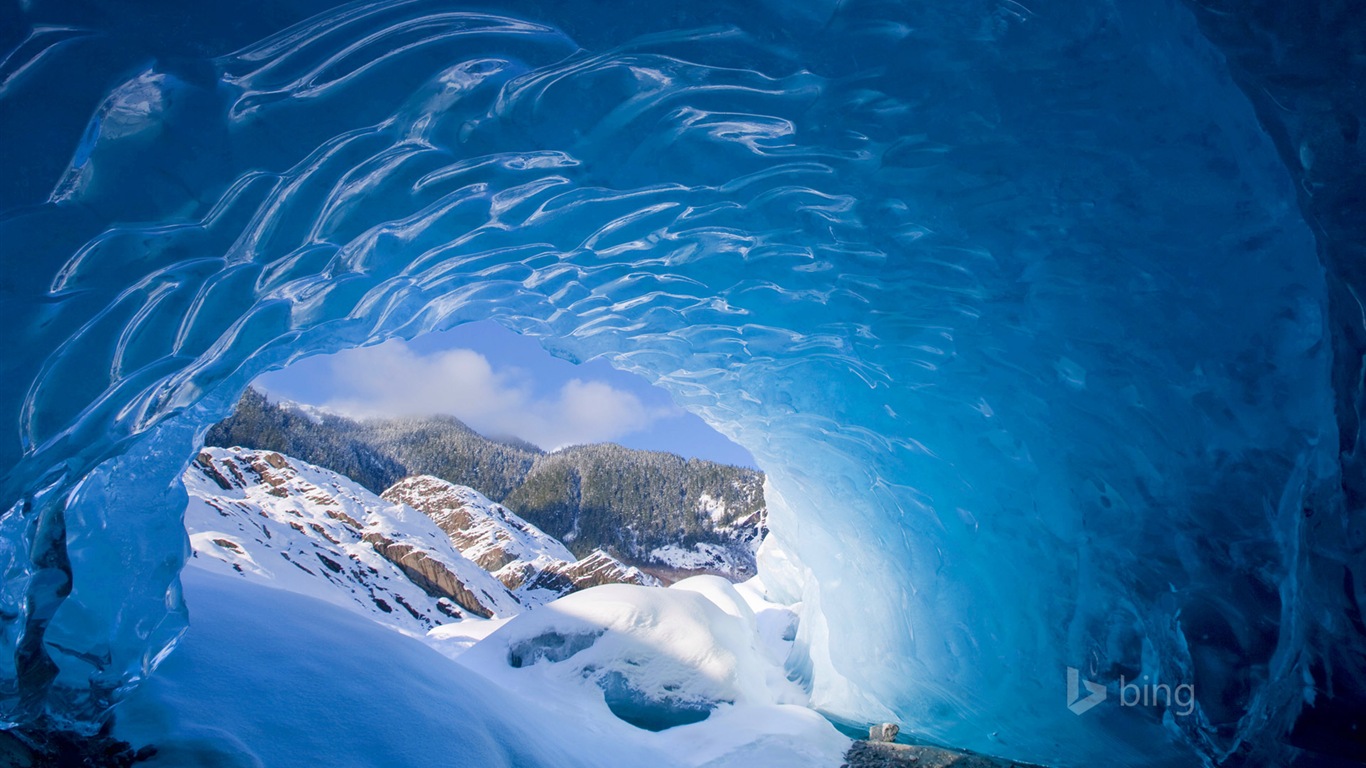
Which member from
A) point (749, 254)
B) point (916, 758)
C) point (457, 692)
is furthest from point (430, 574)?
point (749, 254)

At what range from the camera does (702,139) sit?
4.29 meters

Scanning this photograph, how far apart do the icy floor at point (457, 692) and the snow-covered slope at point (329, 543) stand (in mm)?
11315

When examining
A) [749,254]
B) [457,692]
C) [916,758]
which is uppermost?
[749,254]

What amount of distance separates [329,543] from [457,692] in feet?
82.0

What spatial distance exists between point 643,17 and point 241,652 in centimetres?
467

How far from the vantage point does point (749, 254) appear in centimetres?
548

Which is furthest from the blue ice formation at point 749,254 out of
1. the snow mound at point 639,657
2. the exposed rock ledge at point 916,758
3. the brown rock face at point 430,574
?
the brown rock face at point 430,574

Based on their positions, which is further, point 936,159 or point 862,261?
point 862,261

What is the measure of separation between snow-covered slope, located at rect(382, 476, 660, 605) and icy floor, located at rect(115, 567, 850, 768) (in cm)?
2223

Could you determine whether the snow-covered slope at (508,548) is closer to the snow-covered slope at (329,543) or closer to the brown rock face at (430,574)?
the snow-covered slope at (329,543)

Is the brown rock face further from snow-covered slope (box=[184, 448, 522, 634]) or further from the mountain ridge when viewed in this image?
the mountain ridge

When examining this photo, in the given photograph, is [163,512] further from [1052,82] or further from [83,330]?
[1052,82]

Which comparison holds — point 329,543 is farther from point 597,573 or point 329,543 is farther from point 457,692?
point 457,692

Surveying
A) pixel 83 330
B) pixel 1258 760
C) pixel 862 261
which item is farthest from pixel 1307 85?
pixel 83 330
